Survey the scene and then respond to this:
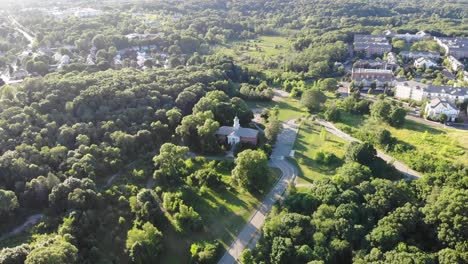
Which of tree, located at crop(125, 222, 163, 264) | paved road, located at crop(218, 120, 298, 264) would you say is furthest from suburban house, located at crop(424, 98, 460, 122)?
tree, located at crop(125, 222, 163, 264)

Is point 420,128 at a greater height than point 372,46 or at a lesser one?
lesser

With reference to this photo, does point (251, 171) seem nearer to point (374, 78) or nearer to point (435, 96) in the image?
point (435, 96)

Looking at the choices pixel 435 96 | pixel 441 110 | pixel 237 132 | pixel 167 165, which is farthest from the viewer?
pixel 435 96

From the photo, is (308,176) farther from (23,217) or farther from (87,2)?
(87,2)

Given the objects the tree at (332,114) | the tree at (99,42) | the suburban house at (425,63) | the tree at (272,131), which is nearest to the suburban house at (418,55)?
the suburban house at (425,63)

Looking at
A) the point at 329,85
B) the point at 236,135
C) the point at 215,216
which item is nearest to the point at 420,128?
the point at 329,85

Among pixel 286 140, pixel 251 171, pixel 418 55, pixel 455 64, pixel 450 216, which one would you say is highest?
pixel 450 216

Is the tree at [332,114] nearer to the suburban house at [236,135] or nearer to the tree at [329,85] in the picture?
the tree at [329,85]
